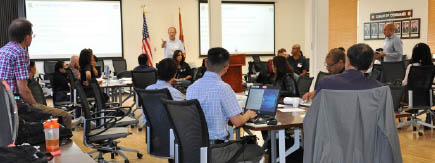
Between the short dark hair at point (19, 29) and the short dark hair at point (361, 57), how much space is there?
2681 millimetres

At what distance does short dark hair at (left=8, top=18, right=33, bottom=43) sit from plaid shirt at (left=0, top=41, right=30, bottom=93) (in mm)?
61

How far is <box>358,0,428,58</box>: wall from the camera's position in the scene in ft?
38.1

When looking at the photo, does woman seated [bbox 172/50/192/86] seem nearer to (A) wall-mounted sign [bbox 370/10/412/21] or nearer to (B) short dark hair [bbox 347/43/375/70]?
(B) short dark hair [bbox 347/43/375/70]

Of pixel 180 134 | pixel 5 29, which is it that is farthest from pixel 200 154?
pixel 5 29

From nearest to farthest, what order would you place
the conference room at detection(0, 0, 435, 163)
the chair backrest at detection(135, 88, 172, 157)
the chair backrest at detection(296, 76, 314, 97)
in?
the conference room at detection(0, 0, 435, 163) < the chair backrest at detection(135, 88, 172, 157) < the chair backrest at detection(296, 76, 314, 97)

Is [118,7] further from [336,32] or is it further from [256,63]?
[336,32]

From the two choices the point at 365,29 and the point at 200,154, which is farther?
the point at 365,29

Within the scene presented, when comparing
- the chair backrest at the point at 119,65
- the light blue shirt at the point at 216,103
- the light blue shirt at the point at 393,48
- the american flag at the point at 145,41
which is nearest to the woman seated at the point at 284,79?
the light blue shirt at the point at 216,103

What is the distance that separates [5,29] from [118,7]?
7002mm

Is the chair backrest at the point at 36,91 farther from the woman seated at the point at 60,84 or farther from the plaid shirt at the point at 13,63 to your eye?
the woman seated at the point at 60,84

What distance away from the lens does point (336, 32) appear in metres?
Answer: 14.2

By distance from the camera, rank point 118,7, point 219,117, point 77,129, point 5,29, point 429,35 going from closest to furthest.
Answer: point 219,117, point 5,29, point 77,129, point 429,35, point 118,7

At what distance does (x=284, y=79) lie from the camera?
562 cm

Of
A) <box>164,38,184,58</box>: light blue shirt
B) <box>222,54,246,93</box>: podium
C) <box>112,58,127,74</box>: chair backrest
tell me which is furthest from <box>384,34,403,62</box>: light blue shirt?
<box>112,58,127,74</box>: chair backrest
